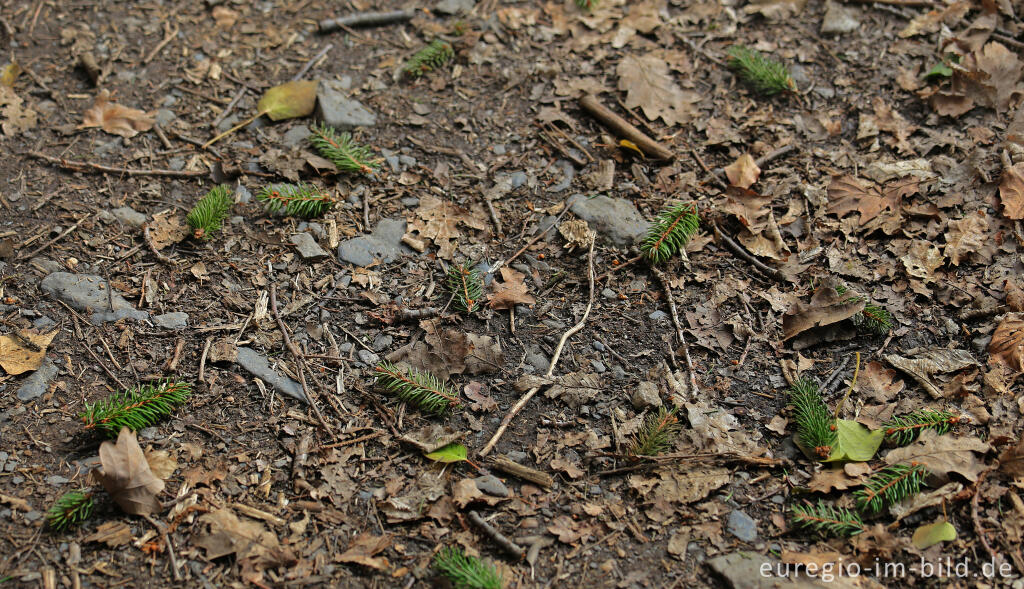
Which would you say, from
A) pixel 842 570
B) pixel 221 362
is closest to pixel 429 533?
pixel 221 362

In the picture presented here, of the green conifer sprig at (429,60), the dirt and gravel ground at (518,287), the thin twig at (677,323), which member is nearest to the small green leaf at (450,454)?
the dirt and gravel ground at (518,287)

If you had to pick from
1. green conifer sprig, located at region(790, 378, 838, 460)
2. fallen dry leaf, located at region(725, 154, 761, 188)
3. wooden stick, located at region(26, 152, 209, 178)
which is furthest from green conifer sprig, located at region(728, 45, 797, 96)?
wooden stick, located at region(26, 152, 209, 178)

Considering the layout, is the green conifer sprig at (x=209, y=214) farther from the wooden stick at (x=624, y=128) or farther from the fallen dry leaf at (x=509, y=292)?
the wooden stick at (x=624, y=128)

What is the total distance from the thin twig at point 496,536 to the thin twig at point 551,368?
32 cm

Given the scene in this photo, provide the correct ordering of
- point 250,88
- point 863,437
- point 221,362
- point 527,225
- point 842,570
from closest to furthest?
point 842,570, point 863,437, point 221,362, point 527,225, point 250,88

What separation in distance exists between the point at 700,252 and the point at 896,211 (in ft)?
3.88

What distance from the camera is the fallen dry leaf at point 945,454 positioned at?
3.01 m

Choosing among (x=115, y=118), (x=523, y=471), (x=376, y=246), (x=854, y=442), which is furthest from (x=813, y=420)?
(x=115, y=118)

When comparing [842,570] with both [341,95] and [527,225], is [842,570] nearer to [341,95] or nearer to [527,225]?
[527,225]

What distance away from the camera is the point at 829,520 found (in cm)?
291

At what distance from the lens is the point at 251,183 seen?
4.24m

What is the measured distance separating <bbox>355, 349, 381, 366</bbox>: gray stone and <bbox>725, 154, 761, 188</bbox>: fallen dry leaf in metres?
2.39

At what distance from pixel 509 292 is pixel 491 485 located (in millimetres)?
1083

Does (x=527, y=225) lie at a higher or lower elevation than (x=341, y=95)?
lower
